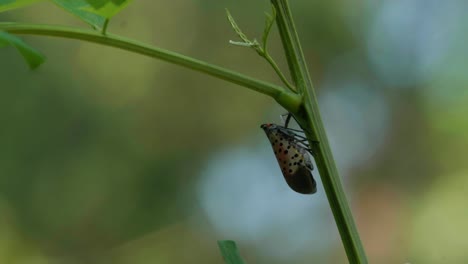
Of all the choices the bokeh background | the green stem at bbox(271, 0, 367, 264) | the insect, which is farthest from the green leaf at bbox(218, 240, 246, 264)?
the bokeh background

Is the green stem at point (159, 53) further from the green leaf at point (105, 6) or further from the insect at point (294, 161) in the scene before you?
the insect at point (294, 161)

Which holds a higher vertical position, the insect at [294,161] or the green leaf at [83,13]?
the green leaf at [83,13]

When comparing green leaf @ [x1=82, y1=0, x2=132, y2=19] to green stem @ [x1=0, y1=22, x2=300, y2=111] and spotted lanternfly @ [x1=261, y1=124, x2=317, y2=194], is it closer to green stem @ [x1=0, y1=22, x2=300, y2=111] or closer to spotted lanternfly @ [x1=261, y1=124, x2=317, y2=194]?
green stem @ [x1=0, y1=22, x2=300, y2=111]

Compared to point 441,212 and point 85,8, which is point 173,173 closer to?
point 441,212

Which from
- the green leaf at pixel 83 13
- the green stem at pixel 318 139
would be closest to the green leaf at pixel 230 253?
the green stem at pixel 318 139

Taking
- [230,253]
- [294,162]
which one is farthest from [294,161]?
Answer: [230,253]
